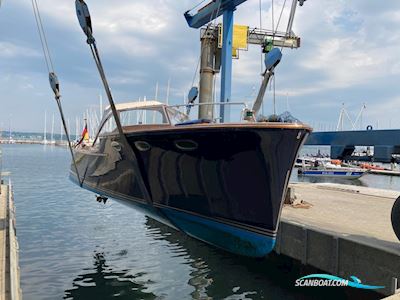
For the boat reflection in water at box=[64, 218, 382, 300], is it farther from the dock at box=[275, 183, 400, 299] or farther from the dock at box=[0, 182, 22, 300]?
the dock at box=[0, 182, 22, 300]

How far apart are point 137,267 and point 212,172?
3.98 meters

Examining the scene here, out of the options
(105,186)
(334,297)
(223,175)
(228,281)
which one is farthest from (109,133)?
(334,297)

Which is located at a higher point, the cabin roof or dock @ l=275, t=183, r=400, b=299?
the cabin roof

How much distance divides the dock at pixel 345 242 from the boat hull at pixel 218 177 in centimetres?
128

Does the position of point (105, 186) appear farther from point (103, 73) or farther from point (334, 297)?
point (334, 297)

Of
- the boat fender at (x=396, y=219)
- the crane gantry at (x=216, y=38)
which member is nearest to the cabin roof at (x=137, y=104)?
the boat fender at (x=396, y=219)

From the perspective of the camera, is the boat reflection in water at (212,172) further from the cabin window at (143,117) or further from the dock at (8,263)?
the dock at (8,263)

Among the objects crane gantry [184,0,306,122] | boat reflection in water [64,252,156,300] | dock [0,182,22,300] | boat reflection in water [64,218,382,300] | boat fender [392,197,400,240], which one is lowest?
boat reflection in water [64,252,156,300]

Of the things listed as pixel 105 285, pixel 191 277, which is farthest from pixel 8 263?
pixel 191 277

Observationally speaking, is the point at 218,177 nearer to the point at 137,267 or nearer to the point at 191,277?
the point at 191,277

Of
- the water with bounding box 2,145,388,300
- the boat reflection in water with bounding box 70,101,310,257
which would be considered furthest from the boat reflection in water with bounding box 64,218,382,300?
the boat reflection in water with bounding box 70,101,310,257

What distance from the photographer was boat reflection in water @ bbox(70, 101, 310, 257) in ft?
19.8

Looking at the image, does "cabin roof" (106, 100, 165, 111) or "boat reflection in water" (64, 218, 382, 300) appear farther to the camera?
"cabin roof" (106, 100, 165, 111)

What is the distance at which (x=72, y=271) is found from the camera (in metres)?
9.05
